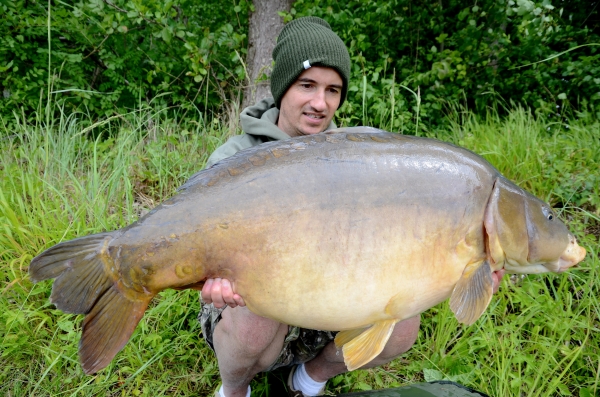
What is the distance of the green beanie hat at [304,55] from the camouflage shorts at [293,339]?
40.4 inches

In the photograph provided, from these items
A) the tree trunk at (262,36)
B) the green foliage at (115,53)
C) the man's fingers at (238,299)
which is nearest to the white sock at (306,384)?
the man's fingers at (238,299)

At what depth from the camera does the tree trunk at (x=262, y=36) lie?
3.95 metres

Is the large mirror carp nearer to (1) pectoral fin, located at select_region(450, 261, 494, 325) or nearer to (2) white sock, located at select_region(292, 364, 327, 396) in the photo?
(1) pectoral fin, located at select_region(450, 261, 494, 325)

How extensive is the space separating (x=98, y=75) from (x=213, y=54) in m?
1.77

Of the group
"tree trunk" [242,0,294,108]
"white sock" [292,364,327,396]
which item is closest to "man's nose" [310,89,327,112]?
"white sock" [292,364,327,396]

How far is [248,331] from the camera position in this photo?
1.53m

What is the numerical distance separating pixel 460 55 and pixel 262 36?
1.91 m

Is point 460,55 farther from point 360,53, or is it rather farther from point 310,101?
point 310,101

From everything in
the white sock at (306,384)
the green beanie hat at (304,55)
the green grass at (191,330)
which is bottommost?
the white sock at (306,384)

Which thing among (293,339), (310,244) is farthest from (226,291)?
(293,339)

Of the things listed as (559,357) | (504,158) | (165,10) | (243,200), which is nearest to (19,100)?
(165,10)

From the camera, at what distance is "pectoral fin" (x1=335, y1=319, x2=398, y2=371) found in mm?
1285

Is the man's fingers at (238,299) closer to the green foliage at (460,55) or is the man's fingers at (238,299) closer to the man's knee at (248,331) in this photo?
the man's knee at (248,331)

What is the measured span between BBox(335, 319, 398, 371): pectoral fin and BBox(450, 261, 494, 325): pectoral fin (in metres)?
0.19
